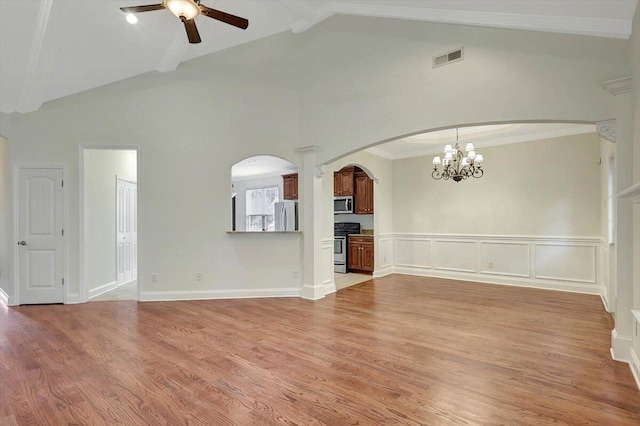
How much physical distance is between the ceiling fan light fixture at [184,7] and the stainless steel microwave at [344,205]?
5.41 m

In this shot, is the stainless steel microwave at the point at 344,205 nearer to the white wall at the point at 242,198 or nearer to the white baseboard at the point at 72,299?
the white wall at the point at 242,198

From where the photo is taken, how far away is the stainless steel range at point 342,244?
7.70 meters

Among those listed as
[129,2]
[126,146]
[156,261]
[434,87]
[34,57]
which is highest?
[129,2]

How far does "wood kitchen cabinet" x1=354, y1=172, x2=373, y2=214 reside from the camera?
7480 millimetres

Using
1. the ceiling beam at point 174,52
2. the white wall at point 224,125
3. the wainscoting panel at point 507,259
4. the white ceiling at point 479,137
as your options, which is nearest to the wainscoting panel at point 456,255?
the wainscoting panel at point 507,259

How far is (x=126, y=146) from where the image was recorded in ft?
16.3

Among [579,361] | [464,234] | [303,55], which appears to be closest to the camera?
[579,361]

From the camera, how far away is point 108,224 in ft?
18.8

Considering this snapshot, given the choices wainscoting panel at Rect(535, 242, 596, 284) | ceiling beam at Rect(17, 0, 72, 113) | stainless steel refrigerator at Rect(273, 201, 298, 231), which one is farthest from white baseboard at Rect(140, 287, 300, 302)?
wainscoting panel at Rect(535, 242, 596, 284)

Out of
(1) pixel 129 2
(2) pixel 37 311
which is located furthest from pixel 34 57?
(2) pixel 37 311

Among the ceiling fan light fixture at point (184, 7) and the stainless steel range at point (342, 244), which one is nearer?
the ceiling fan light fixture at point (184, 7)

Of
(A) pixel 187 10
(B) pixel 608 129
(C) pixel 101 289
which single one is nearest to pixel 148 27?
(A) pixel 187 10

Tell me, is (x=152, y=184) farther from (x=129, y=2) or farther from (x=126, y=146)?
(x=129, y=2)

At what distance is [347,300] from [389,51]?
11.8 ft
